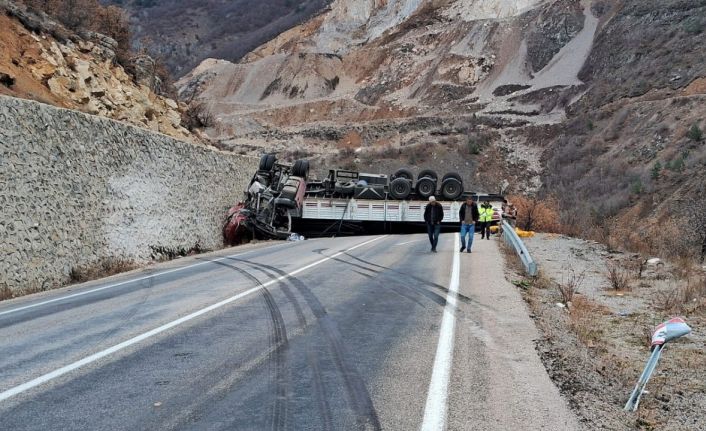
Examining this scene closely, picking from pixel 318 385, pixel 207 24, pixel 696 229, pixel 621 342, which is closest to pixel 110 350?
pixel 318 385

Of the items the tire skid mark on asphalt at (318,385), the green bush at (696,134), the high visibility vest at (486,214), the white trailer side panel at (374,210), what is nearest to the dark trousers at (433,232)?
the high visibility vest at (486,214)

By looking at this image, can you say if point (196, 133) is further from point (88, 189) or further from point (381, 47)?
point (381, 47)

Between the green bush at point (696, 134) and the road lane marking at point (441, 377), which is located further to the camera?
the green bush at point (696, 134)

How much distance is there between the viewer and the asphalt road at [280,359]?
4551 mm

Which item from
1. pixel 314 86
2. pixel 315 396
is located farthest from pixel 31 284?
pixel 314 86

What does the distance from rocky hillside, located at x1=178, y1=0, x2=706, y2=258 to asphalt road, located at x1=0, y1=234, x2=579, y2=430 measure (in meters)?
17.0

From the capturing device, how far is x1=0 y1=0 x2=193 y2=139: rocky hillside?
750 inches

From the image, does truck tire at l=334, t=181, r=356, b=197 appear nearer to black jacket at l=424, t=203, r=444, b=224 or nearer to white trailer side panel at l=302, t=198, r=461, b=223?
white trailer side panel at l=302, t=198, r=461, b=223

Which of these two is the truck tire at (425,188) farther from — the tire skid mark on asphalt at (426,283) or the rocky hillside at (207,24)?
the rocky hillside at (207,24)

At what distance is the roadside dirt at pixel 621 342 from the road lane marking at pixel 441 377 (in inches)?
38.8

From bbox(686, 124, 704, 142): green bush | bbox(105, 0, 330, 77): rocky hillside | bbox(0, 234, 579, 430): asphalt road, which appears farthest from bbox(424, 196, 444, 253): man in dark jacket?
bbox(105, 0, 330, 77): rocky hillside

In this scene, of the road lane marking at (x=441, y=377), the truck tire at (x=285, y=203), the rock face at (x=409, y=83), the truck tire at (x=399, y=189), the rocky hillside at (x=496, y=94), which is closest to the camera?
the road lane marking at (x=441, y=377)

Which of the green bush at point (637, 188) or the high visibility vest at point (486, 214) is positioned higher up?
the green bush at point (637, 188)

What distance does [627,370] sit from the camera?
614 centimetres
